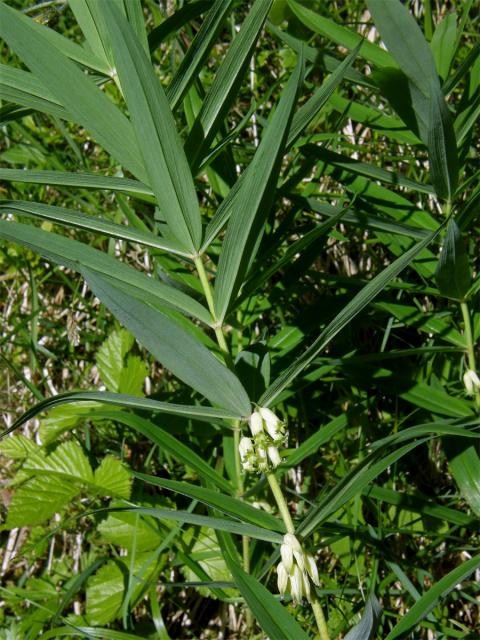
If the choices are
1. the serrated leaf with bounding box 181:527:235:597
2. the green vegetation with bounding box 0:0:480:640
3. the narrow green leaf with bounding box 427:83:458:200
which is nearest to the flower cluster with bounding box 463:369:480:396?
the green vegetation with bounding box 0:0:480:640

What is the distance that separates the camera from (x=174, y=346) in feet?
2.97

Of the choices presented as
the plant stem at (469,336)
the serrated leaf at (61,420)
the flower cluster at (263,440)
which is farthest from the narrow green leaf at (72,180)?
the serrated leaf at (61,420)

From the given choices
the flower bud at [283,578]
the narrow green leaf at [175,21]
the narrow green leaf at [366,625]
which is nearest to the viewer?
the narrow green leaf at [366,625]

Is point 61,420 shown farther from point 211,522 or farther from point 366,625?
point 366,625

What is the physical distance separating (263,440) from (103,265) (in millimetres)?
351

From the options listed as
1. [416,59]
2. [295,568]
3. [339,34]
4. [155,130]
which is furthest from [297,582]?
[339,34]

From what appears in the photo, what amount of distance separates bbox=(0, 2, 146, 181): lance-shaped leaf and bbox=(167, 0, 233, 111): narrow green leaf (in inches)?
5.7

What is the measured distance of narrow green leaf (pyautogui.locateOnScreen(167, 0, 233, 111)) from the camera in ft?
3.39

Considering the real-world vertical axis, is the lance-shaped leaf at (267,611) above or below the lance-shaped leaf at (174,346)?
below

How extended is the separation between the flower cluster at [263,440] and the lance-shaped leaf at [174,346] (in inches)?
0.9

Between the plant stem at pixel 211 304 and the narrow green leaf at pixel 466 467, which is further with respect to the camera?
the narrow green leaf at pixel 466 467

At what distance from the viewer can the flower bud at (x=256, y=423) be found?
929 millimetres

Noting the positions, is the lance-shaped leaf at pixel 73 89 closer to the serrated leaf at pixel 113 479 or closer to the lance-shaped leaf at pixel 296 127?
the lance-shaped leaf at pixel 296 127

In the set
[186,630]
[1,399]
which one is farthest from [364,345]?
[1,399]
